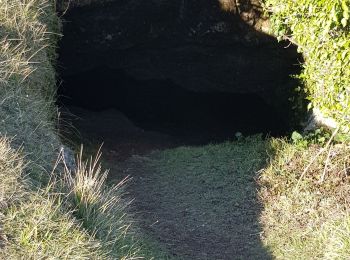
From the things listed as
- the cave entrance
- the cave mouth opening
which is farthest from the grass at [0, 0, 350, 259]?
the cave mouth opening

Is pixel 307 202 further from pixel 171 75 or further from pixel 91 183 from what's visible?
pixel 171 75

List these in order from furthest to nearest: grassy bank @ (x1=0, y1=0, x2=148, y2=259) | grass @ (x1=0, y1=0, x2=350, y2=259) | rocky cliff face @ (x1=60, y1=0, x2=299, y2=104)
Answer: rocky cliff face @ (x1=60, y1=0, x2=299, y2=104), grass @ (x1=0, y1=0, x2=350, y2=259), grassy bank @ (x1=0, y1=0, x2=148, y2=259)

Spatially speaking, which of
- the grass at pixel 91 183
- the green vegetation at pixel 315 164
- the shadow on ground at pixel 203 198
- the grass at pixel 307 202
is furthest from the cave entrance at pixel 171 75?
the grass at pixel 307 202

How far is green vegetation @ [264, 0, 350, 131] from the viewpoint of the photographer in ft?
19.2

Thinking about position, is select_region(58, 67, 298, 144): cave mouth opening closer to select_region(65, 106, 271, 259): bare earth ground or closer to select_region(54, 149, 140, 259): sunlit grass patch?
select_region(65, 106, 271, 259): bare earth ground

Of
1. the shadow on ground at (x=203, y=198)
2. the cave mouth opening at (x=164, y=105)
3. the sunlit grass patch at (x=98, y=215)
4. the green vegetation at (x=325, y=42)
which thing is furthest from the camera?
the cave mouth opening at (x=164, y=105)

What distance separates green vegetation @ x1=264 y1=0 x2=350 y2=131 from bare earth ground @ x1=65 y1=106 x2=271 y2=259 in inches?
63.5

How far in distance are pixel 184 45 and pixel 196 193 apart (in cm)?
467

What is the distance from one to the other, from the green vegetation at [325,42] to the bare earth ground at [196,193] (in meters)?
1.61

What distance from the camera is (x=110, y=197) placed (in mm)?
5777

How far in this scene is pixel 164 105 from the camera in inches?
520

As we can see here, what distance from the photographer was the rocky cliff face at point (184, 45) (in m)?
10.3

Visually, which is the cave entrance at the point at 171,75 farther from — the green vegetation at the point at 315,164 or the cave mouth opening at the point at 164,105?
the green vegetation at the point at 315,164

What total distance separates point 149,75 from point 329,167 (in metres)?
6.18
